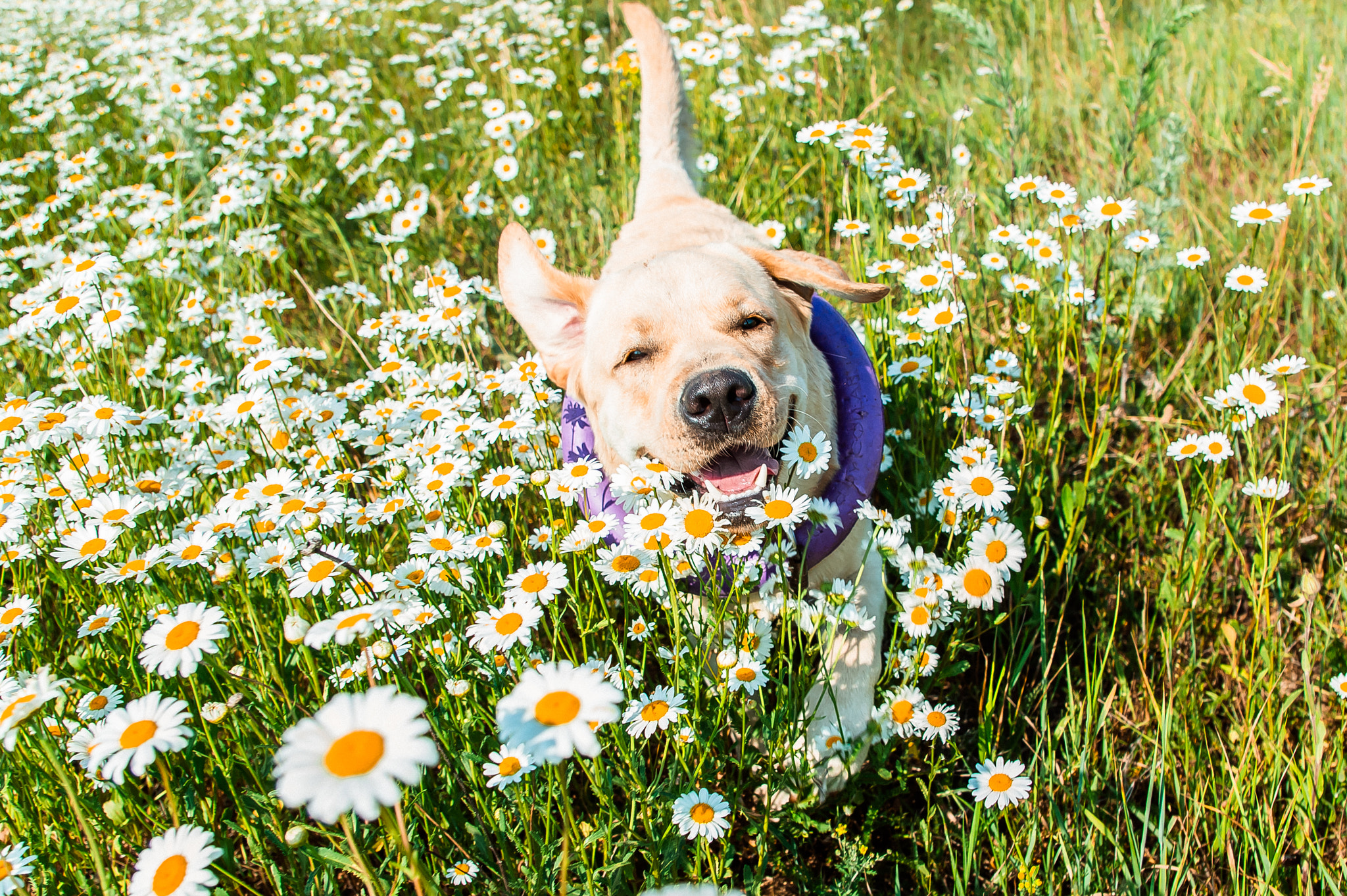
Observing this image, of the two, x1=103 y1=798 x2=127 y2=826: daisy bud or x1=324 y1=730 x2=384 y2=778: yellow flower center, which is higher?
x1=324 y1=730 x2=384 y2=778: yellow flower center

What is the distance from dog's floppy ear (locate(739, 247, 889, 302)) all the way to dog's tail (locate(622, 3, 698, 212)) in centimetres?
164

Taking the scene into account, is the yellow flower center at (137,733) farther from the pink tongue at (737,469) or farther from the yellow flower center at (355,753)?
the pink tongue at (737,469)

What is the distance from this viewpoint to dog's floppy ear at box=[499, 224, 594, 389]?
2764mm

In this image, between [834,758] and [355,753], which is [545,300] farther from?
[355,753]

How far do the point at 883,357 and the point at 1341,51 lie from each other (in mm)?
3942

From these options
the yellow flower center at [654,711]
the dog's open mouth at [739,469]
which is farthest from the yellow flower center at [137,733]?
the dog's open mouth at [739,469]

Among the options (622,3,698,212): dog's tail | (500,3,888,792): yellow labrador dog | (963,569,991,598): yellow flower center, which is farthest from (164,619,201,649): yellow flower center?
(622,3,698,212): dog's tail

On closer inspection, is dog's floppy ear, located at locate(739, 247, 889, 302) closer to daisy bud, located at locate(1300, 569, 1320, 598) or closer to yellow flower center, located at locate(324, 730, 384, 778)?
daisy bud, located at locate(1300, 569, 1320, 598)

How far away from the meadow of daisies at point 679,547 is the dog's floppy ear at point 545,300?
0.20 meters

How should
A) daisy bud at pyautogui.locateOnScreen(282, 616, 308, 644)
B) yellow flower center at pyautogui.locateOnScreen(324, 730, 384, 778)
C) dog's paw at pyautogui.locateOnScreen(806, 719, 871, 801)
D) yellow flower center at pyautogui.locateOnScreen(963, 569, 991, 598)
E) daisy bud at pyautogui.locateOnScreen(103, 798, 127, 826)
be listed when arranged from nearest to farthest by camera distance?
yellow flower center at pyautogui.locateOnScreen(324, 730, 384, 778) → daisy bud at pyautogui.locateOnScreen(282, 616, 308, 644) → daisy bud at pyautogui.locateOnScreen(103, 798, 127, 826) → yellow flower center at pyautogui.locateOnScreen(963, 569, 991, 598) → dog's paw at pyautogui.locateOnScreen(806, 719, 871, 801)

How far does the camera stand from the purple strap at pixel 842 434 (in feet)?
7.47

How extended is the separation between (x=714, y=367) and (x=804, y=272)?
0.68 meters

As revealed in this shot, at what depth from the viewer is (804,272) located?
268cm

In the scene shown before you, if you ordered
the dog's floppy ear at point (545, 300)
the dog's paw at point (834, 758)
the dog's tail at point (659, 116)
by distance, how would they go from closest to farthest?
1. the dog's paw at point (834, 758)
2. the dog's floppy ear at point (545, 300)
3. the dog's tail at point (659, 116)
